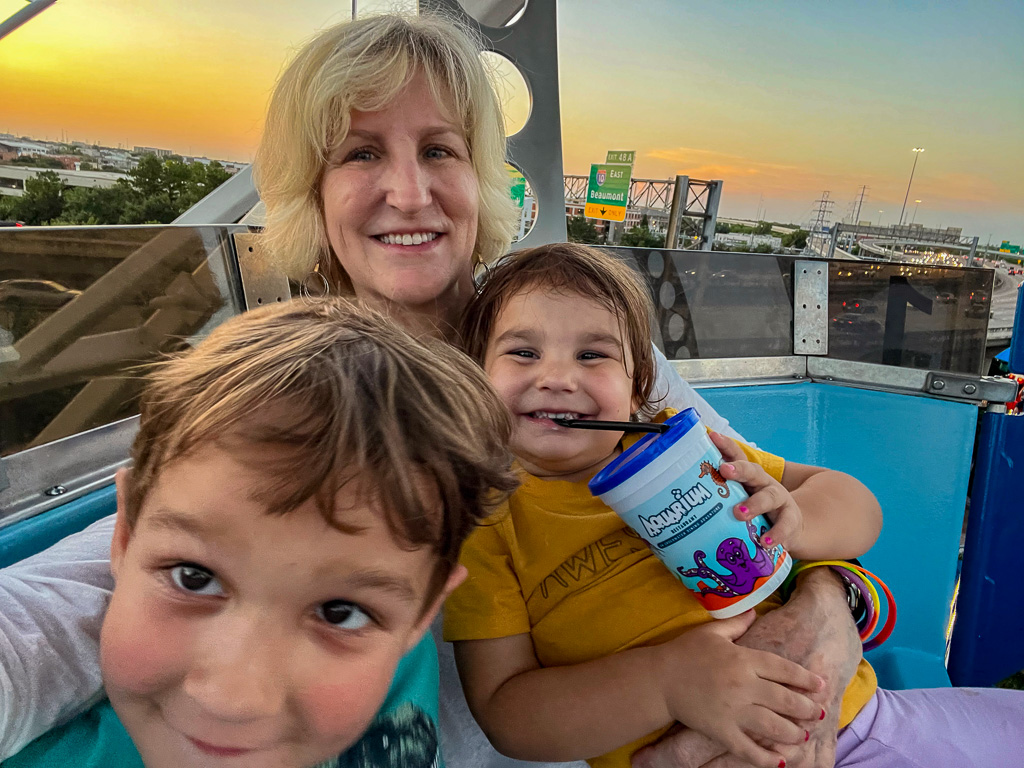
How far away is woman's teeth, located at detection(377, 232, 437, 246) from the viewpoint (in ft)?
4.74

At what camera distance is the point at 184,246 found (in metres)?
1.70

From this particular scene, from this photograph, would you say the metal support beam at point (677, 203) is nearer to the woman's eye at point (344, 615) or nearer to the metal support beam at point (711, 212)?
the metal support beam at point (711, 212)

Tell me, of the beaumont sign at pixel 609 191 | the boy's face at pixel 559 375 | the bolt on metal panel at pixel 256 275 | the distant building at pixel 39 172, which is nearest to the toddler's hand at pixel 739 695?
the boy's face at pixel 559 375

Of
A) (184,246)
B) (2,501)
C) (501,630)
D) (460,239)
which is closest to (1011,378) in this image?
(460,239)

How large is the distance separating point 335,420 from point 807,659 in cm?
89

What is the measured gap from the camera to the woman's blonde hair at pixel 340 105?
1.35 meters

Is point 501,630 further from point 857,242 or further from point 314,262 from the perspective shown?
point 857,242

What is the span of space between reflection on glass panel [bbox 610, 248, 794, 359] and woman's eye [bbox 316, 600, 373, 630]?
221cm

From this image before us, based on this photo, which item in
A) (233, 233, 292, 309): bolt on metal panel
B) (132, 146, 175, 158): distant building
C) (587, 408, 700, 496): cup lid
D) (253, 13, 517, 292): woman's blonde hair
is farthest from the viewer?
(132, 146, 175, 158): distant building

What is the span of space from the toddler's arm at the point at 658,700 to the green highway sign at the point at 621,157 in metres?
13.2

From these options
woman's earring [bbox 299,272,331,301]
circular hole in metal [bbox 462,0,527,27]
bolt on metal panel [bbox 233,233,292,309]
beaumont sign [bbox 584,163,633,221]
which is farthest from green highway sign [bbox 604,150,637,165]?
woman's earring [bbox 299,272,331,301]

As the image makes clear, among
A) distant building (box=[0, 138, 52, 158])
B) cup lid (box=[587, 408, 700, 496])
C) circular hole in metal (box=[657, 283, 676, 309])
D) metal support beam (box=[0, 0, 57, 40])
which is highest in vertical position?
distant building (box=[0, 138, 52, 158])

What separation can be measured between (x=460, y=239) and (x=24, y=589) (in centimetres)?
110

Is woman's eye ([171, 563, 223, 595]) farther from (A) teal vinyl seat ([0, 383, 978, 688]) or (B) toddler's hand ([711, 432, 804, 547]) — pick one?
(A) teal vinyl seat ([0, 383, 978, 688])
